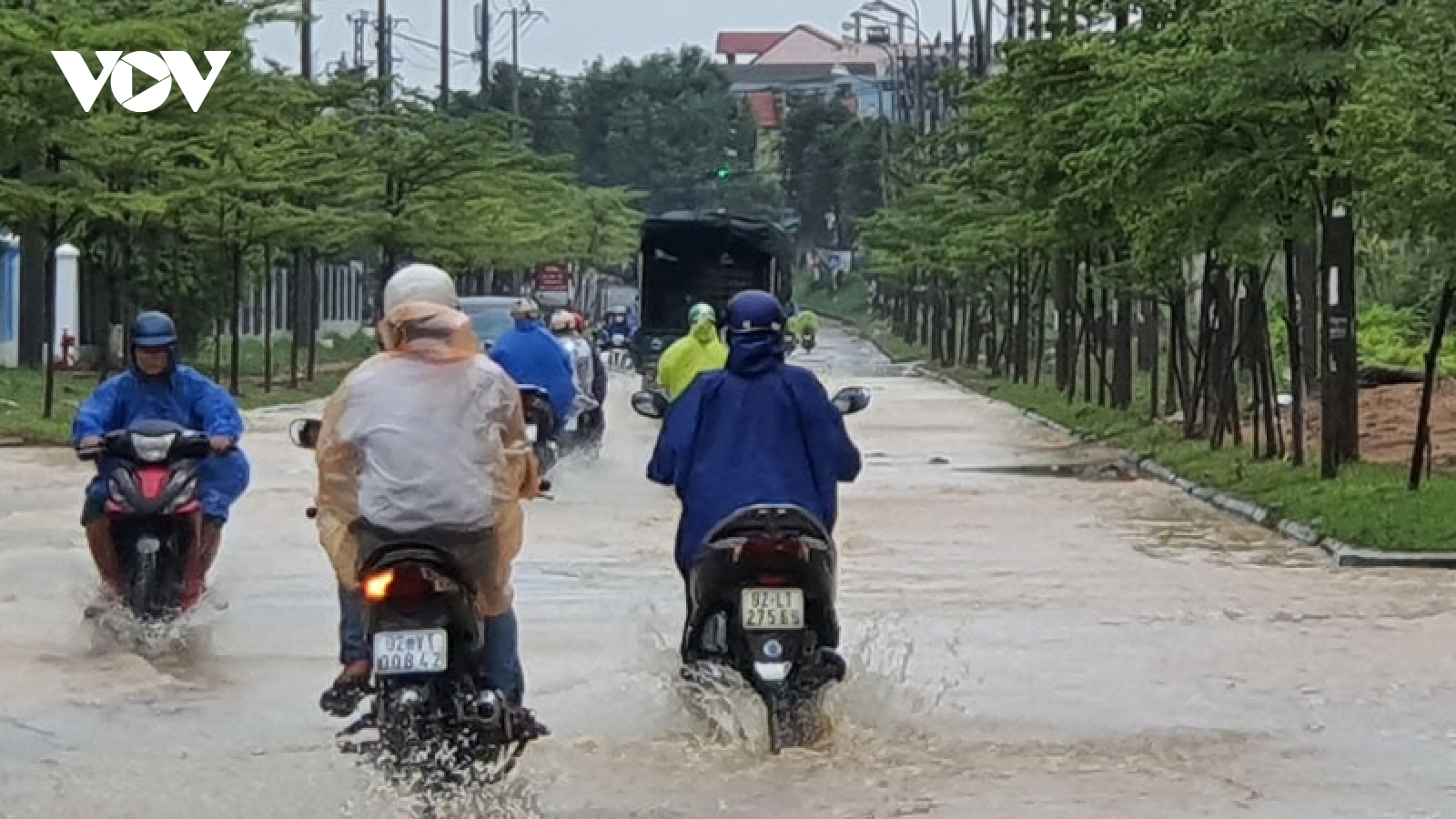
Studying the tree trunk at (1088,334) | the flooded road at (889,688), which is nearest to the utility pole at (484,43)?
the tree trunk at (1088,334)

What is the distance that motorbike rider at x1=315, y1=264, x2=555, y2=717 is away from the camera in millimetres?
8953

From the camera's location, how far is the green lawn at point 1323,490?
20.5 metres

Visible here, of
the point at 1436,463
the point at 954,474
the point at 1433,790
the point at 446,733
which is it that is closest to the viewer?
the point at 446,733

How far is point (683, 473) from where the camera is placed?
35.8 ft

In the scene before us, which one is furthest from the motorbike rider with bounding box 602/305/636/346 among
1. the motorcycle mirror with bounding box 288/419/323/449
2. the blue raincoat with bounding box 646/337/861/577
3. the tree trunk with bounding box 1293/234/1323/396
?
the motorcycle mirror with bounding box 288/419/323/449

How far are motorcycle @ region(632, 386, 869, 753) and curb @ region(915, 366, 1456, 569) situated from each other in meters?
9.56

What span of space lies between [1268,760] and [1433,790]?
856mm

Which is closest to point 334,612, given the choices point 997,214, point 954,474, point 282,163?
point 954,474

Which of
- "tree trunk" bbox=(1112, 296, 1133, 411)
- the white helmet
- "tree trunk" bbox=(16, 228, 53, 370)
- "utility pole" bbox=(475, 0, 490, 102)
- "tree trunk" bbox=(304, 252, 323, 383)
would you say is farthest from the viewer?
"utility pole" bbox=(475, 0, 490, 102)

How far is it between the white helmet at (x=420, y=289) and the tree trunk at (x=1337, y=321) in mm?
15949

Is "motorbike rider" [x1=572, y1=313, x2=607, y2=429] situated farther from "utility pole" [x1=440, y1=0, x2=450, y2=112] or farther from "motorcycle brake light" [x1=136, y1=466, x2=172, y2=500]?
"utility pole" [x1=440, y1=0, x2=450, y2=112]

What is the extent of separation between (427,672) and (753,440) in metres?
2.34

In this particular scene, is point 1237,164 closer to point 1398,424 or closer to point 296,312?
point 1398,424

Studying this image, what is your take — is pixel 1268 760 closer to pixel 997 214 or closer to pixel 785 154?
pixel 997 214
